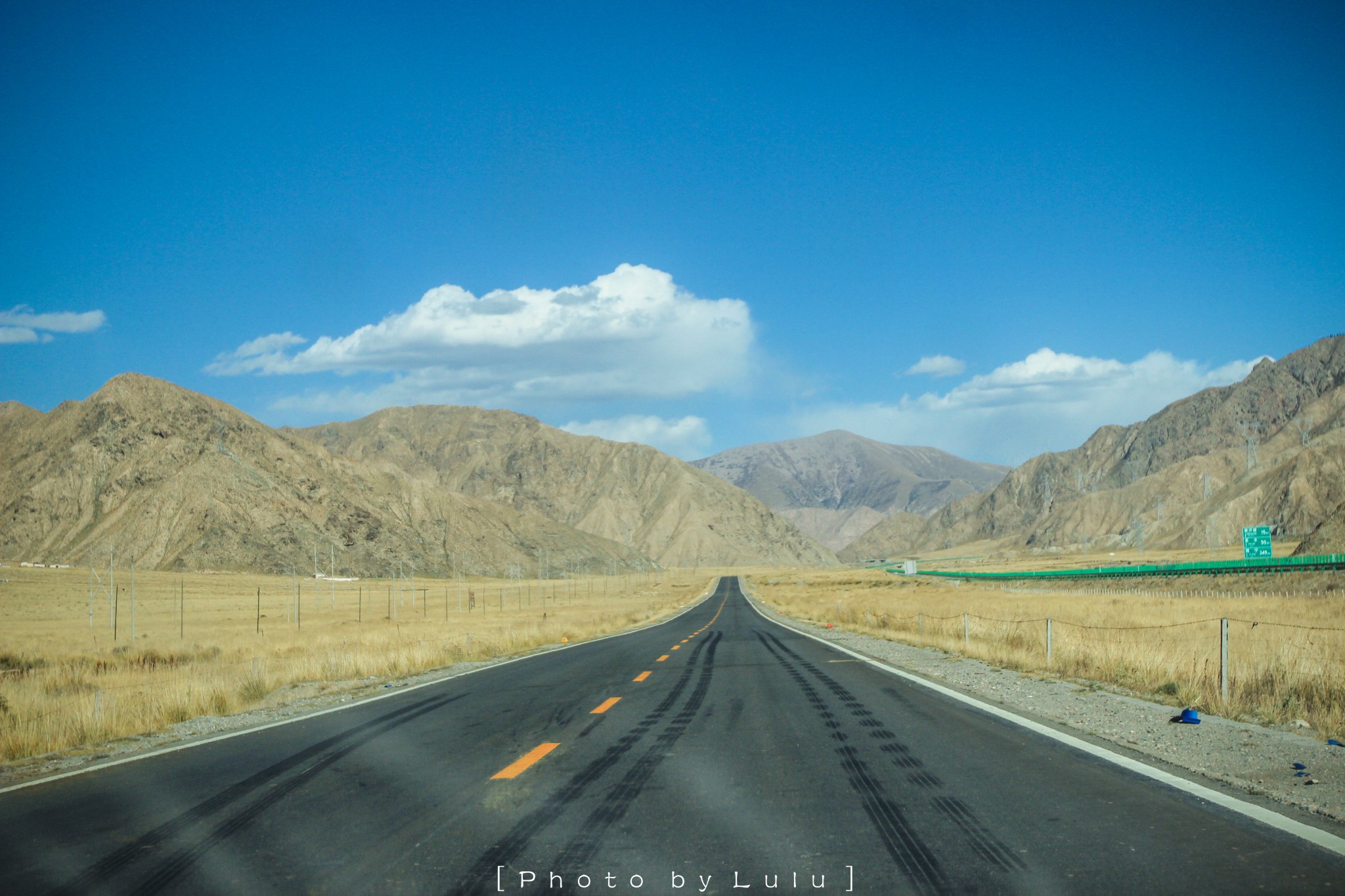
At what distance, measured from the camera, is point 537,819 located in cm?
615

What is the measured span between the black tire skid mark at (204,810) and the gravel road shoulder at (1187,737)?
7.48 m

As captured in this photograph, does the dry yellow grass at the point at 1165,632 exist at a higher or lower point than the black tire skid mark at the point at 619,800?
lower

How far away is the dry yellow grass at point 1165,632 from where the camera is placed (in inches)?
474

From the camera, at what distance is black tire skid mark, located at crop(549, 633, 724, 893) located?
5324 millimetres

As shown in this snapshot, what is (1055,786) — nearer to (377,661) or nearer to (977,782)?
(977,782)

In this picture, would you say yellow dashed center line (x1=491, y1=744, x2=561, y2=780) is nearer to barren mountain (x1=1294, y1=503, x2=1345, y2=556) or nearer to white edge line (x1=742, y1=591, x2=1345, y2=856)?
white edge line (x1=742, y1=591, x2=1345, y2=856)

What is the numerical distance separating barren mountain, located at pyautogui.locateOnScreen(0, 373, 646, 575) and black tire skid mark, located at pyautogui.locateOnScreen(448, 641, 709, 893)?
95677 millimetres

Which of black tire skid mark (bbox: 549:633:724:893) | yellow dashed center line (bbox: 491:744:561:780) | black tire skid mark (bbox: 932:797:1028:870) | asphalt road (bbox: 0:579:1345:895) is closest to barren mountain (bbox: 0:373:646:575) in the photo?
asphalt road (bbox: 0:579:1345:895)

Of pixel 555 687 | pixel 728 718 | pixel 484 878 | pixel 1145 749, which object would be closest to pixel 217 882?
pixel 484 878

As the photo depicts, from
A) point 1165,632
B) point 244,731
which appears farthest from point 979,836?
point 1165,632

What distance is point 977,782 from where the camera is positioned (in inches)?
280

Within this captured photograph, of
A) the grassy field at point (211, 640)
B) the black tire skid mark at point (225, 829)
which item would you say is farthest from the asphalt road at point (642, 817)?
the grassy field at point (211, 640)

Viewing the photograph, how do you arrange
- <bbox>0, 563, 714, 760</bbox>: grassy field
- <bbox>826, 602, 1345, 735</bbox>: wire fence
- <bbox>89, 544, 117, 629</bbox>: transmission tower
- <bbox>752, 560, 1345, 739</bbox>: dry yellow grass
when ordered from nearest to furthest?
<bbox>826, 602, 1345, 735</bbox>: wire fence
<bbox>752, 560, 1345, 739</bbox>: dry yellow grass
<bbox>0, 563, 714, 760</bbox>: grassy field
<bbox>89, 544, 117, 629</bbox>: transmission tower

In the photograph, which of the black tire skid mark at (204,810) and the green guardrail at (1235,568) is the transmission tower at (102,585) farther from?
the green guardrail at (1235,568)
